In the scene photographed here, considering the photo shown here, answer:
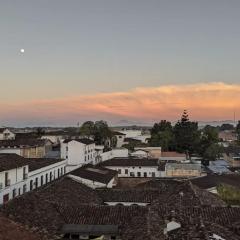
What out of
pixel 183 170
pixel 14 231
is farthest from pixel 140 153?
pixel 14 231

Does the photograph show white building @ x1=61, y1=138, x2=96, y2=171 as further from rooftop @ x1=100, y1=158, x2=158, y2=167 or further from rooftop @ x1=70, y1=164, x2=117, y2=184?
rooftop @ x1=70, y1=164, x2=117, y2=184

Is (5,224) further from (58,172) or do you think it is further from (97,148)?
(97,148)

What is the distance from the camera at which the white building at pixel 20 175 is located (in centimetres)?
3062

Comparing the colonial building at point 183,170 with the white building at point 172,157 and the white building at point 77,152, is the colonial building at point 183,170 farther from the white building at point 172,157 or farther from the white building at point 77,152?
the white building at point 172,157

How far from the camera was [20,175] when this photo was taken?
110ft

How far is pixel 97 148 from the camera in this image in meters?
69.4

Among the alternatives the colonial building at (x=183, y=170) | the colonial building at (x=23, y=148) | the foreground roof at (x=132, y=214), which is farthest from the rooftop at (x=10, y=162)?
the colonial building at (x=183, y=170)

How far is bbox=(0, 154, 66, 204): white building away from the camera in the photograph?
30.6 meters

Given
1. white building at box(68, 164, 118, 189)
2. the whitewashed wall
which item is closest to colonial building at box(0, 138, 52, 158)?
the whitewashed wall

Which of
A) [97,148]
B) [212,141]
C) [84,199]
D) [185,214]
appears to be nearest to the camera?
[185,214]

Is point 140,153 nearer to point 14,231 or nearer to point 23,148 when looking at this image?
point 23,148

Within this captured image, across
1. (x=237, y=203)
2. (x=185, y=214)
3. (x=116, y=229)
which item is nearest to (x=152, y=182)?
(x=237, y=203)

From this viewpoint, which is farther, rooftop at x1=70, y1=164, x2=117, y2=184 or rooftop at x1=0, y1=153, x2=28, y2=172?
rooftop at x1=70, y1=164, x2=117, y2=184

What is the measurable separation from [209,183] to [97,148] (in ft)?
100
